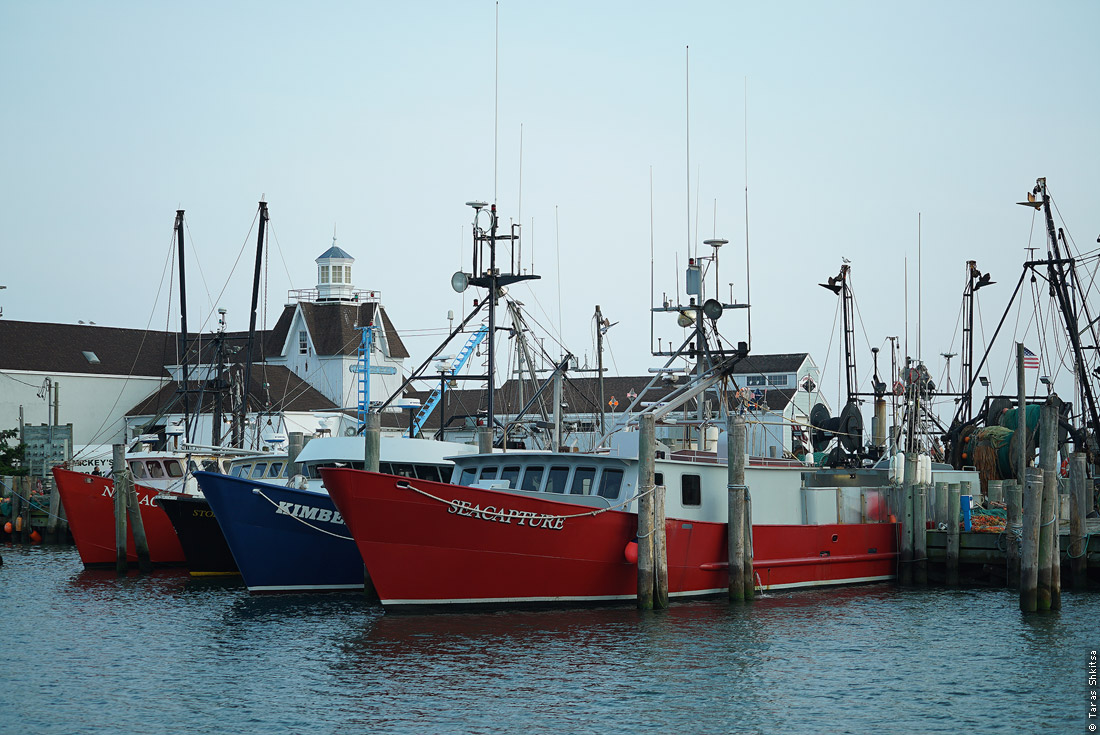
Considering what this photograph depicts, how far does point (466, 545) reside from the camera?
71.7 ft

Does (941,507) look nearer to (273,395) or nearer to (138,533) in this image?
(138,533)

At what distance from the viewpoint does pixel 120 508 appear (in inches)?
1261

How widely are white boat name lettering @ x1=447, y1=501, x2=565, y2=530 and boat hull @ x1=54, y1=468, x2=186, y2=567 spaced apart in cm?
1573

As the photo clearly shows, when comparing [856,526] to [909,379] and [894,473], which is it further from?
[909,379]

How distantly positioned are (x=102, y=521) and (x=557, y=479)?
55.4 ft

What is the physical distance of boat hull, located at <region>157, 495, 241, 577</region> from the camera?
30594mm

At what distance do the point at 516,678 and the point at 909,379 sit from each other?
23.7m

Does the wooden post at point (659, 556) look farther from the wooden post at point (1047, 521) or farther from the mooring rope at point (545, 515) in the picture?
the wooden post at point (1047, 521)

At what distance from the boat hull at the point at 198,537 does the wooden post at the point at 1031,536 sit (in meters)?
18.1

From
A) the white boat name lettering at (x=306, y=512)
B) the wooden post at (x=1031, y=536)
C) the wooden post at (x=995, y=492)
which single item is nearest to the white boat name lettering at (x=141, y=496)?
the white boat name lettering at (x=306, y=512)

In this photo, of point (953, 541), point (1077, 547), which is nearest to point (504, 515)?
point (953, 541)

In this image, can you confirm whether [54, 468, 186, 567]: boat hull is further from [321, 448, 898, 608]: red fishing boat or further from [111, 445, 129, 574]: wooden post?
[321, 448, 898, 608]: red fishing boat

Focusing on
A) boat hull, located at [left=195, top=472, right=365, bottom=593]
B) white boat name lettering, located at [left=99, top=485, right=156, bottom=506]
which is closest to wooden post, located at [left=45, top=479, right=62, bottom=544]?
white boat name lettering, located at [left=99, top=485, right=156, bottom=506]

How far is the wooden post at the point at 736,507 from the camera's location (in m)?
23.4
